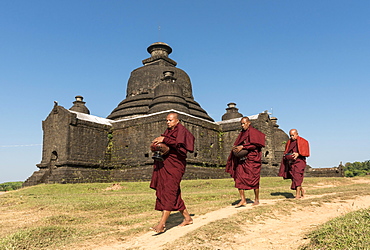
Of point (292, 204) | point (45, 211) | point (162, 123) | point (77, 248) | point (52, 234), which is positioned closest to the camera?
point (77, 248)

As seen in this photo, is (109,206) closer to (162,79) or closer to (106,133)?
(106,133)

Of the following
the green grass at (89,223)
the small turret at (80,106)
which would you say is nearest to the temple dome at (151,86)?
the small turret at (80,106)

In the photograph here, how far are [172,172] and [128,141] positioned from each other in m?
17.0

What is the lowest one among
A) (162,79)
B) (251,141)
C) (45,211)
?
(45,211)

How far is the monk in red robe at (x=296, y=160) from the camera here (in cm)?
859

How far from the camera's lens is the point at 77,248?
4.60 m

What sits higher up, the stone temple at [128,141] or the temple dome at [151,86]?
the temple dome at [151,86]

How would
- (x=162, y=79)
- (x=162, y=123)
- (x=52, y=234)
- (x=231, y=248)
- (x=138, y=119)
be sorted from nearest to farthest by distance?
(x=231, y=248) < (x=52, y=234) < (x=162, y=123) < (x=138, y=119) < (x=162, y=79)

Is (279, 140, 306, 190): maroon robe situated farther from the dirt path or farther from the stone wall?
the stone wall

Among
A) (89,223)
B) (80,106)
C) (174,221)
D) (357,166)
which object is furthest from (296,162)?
(357,166)

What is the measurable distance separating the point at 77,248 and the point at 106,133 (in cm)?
1862

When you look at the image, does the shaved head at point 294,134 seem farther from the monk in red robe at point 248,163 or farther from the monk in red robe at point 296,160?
the monk in red robe at point 248,163

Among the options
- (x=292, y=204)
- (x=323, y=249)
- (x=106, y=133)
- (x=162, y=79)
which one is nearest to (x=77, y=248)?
(x=323, y=249)

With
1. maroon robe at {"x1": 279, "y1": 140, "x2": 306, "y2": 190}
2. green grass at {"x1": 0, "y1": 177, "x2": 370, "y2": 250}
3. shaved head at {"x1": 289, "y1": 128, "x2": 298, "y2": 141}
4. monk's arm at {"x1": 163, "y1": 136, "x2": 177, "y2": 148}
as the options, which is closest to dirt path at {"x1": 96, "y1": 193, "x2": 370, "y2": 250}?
green grass at {"x1": 0, "y1": 177, "x2": 370, "y2": 250}
